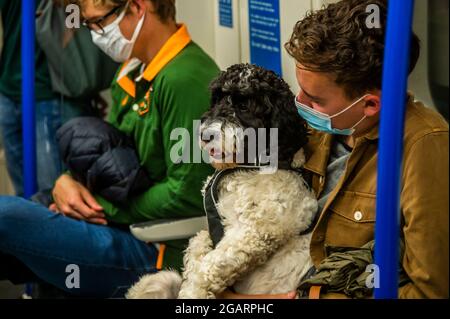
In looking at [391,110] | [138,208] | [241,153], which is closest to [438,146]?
[391,110]

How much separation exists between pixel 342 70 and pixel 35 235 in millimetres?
1175

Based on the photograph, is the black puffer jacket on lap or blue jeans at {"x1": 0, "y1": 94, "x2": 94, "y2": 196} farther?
blue jeans at {"x1": 0, "y1": 94, "x2": 94, "y2": 196}

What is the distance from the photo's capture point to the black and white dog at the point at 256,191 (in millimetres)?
1964

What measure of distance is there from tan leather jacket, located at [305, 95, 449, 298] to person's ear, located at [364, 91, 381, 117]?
0.04m

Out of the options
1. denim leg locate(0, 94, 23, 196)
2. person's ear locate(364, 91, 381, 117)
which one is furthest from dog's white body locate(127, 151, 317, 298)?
denim leg locate(0, 94, 23, 196)

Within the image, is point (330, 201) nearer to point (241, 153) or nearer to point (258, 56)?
point (241, 153)

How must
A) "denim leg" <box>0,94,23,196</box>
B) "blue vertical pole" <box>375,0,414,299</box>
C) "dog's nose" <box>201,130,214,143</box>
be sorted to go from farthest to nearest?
"denim leg" <box>0,94,23,196</box>, "dog's nose" <box>201,130,214,143</box>, "blue vertical pole" <box>375,0,414,299</box>

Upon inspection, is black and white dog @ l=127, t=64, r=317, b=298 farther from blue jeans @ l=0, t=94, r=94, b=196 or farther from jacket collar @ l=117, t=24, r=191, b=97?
blue jeans @ l=0, t=94, r=94, b=196

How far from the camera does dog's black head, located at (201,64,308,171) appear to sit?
196 centimetres

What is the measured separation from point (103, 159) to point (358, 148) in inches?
34.5

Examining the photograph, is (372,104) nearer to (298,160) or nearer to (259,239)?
(298,160)

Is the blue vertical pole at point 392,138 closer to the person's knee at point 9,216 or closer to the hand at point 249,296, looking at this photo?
the hand at point 249,296

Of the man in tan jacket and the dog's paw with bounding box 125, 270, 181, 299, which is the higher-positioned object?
the man in tan jacket

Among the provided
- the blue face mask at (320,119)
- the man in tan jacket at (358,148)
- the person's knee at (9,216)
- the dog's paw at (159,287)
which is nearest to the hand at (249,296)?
the man in tan jacket at (358,148)
